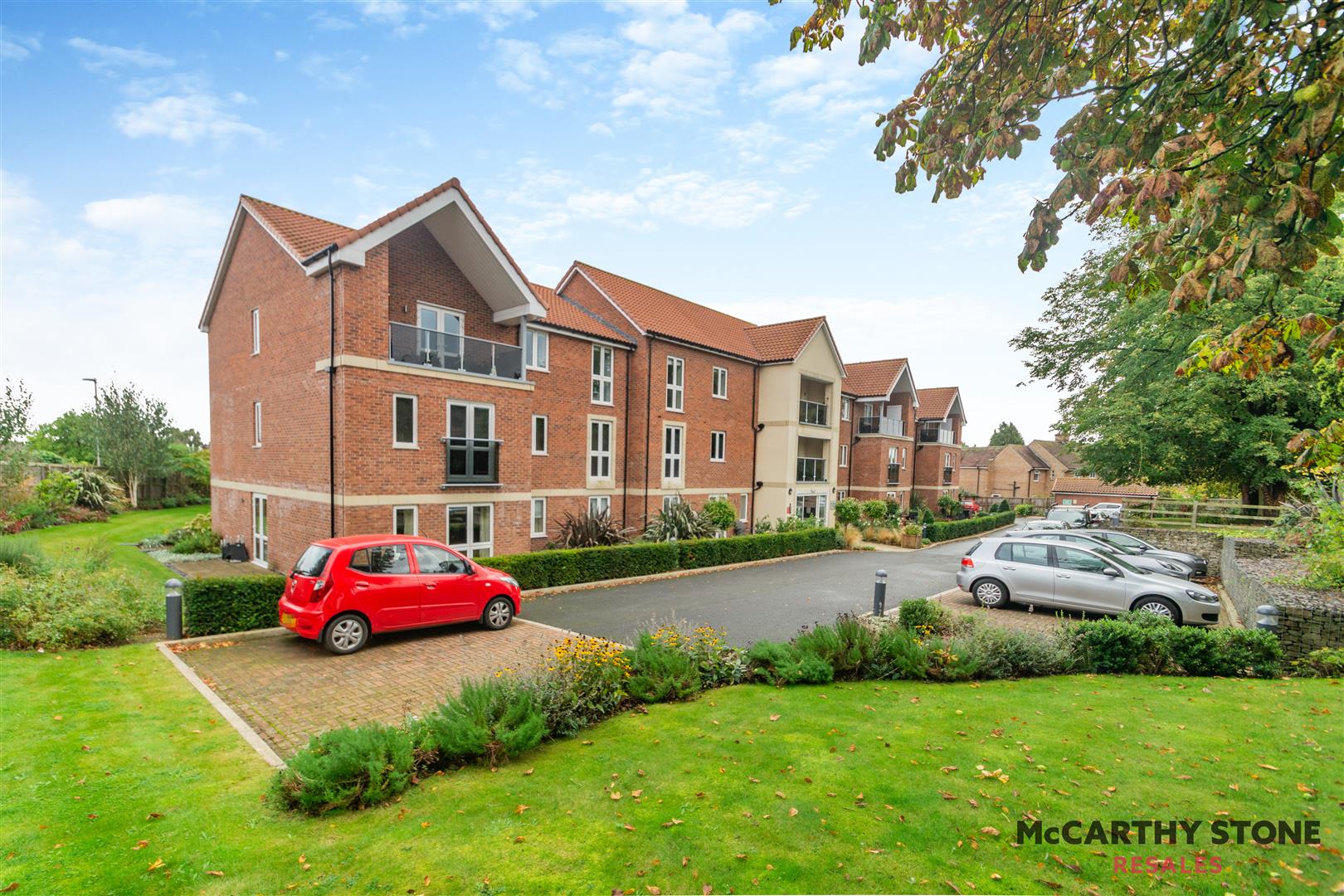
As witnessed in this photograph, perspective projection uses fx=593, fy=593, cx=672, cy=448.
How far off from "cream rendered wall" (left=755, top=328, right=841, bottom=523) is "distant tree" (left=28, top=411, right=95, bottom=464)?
113 feet

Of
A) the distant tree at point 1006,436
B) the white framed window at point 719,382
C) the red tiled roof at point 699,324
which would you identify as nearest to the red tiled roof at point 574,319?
the red tiled roof at point 699,324

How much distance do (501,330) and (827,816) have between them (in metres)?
15.5

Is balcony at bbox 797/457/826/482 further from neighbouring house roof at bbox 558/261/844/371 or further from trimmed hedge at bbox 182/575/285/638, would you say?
trimmed hedge at bbox 182/575/285/638

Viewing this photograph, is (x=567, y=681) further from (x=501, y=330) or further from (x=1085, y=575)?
(x=501, y=330)

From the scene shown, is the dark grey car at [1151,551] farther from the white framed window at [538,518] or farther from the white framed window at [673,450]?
the white framed window at [538,518]

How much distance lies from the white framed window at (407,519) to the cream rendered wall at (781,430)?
1606 cm

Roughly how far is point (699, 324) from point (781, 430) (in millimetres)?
5888

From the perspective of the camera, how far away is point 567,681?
21.3 feet

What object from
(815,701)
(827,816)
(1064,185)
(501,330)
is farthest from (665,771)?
(501,330)

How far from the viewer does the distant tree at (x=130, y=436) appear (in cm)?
2962

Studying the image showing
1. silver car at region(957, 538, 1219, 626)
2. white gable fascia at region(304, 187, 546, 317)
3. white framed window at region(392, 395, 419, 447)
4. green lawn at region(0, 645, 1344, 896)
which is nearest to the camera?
green lawn at region(0, 645, 1344, 896)

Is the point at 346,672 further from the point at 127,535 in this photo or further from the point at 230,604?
the point at 127,535

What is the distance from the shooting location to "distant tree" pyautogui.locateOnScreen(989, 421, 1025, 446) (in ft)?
349

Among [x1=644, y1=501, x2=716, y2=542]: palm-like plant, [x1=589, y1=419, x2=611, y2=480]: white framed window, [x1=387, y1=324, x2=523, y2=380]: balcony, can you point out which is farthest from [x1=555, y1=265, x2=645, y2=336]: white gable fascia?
[x1=644, y1=501, x2=716, y2=542]: palm-like plant
